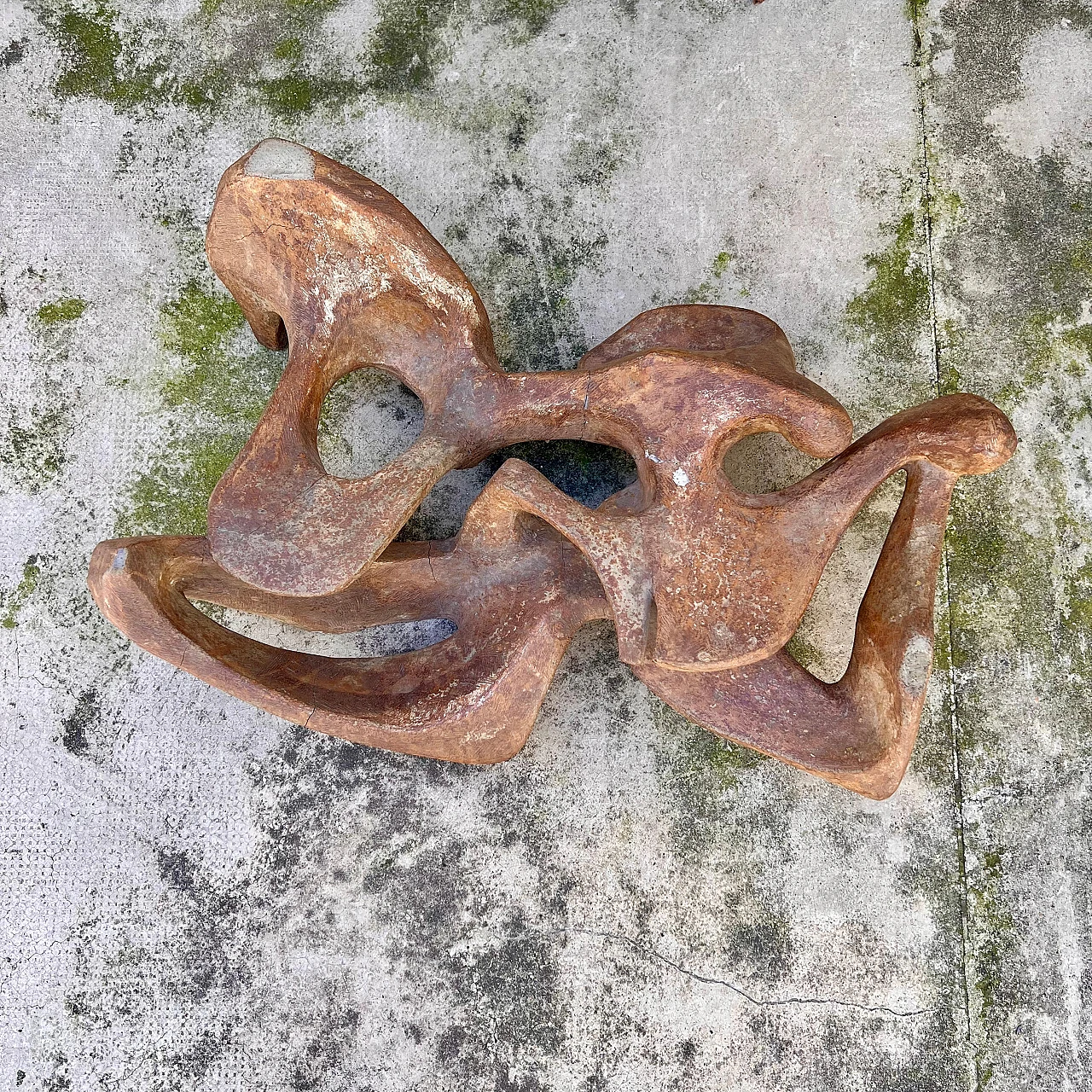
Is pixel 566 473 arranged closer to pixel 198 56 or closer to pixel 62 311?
pixel 62 311

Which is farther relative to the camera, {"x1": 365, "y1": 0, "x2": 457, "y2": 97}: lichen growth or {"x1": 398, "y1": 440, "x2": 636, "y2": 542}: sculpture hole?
{"x1": 365, "y1": 0, "x2": 457, "y2": 97}: lichen growth

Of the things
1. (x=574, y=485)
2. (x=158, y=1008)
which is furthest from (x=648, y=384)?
(x=158, y=1008)

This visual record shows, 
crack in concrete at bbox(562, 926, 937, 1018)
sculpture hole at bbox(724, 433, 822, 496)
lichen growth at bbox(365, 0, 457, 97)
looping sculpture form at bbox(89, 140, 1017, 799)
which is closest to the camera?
looping sculpture form at bbox(89, 140, 1017, 799)

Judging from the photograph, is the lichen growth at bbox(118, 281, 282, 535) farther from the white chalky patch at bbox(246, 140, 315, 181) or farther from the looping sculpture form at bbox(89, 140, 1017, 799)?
the white chalky patch at bbox(246, 140, 315, 181)

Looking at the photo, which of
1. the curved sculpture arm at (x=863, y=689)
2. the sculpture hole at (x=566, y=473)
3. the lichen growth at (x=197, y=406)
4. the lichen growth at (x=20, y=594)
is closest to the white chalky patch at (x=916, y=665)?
the curved sculpture arm at (x=863, y=689)

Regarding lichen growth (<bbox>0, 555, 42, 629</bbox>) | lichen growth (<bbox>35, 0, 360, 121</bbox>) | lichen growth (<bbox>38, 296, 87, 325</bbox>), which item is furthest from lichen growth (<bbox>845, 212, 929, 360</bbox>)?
lichen growth (<bbox>0, 555, 42, 629</bbox>)

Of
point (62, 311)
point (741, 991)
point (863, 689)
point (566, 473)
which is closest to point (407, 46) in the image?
point (62, 311)
